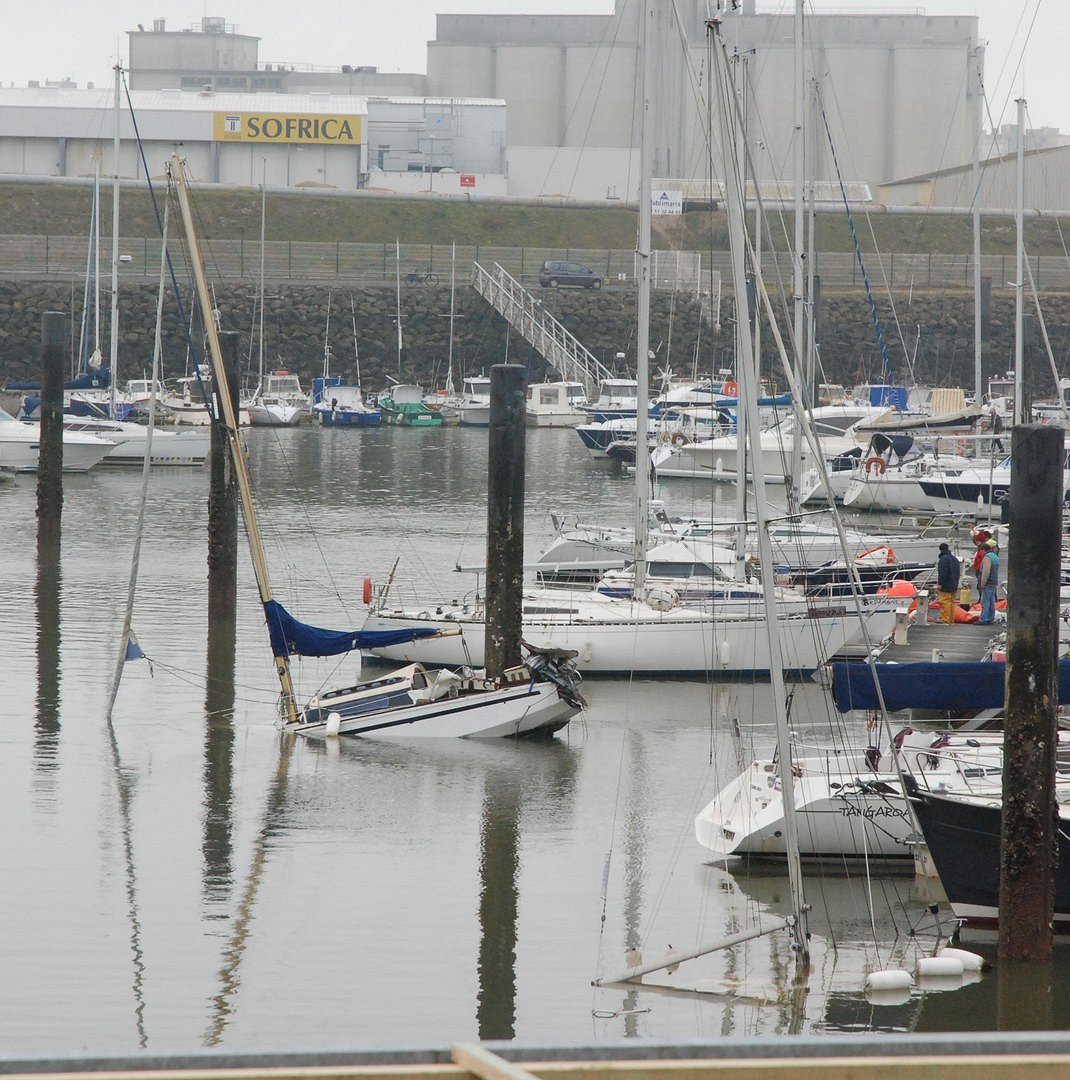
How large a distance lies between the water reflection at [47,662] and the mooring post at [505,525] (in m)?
4.89

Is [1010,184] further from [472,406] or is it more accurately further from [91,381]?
[91,381]

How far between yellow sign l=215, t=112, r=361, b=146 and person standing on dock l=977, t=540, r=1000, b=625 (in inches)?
2668

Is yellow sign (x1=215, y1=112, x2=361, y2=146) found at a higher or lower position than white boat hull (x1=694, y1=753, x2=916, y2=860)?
higher

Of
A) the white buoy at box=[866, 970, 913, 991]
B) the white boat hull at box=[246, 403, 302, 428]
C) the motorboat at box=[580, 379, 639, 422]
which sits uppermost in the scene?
the motorboat at box=[580, 379, 639, 422]

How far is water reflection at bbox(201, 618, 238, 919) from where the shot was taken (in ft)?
45.6

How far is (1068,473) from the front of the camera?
125 feet

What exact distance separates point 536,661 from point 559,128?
8501 centimetres

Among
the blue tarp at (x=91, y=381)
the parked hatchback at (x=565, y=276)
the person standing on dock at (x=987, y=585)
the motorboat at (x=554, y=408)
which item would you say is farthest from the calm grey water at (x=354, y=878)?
the parked hatchback at (x=565, y=276)

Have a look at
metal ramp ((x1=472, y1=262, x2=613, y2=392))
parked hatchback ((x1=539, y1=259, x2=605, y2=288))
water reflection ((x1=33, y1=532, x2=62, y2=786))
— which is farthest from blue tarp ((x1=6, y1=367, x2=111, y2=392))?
parked hatchback ((x1=539, y1=259, x2=605, y2=288))

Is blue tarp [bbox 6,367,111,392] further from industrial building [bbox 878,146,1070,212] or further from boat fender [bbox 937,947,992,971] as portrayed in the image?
industrial building [bbox 878,146,1070,212]

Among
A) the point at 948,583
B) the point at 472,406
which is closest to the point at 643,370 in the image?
→ the point at 948,583

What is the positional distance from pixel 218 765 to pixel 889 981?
326 inches

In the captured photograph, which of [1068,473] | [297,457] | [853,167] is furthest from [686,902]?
[853,167]

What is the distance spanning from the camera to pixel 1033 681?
1126 cm
